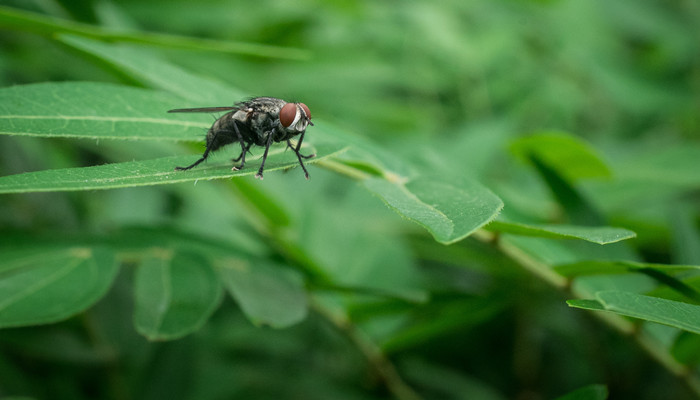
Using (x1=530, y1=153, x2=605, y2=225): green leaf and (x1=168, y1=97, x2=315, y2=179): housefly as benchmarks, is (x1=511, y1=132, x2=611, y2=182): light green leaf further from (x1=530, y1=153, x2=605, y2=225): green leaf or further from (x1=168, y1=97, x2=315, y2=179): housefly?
(x1=168, y1=97, x2=315, y2=179): housefly

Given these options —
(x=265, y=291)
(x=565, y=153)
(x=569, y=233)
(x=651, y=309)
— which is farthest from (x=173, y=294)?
(x=565, y=153)

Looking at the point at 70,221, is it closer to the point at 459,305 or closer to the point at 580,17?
the point at 459,305

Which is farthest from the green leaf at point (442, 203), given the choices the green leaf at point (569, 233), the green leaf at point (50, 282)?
the green leaf at point (50, 282)

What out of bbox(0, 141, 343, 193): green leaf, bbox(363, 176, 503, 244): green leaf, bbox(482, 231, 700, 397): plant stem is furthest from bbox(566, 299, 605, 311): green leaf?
bbox(0, 141, 343, 193): green leaf

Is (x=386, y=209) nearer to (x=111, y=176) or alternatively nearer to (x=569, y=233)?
(x=569, y=233)

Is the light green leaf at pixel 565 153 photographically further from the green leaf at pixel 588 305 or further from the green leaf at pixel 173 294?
the green leaf at pixel 173 294
